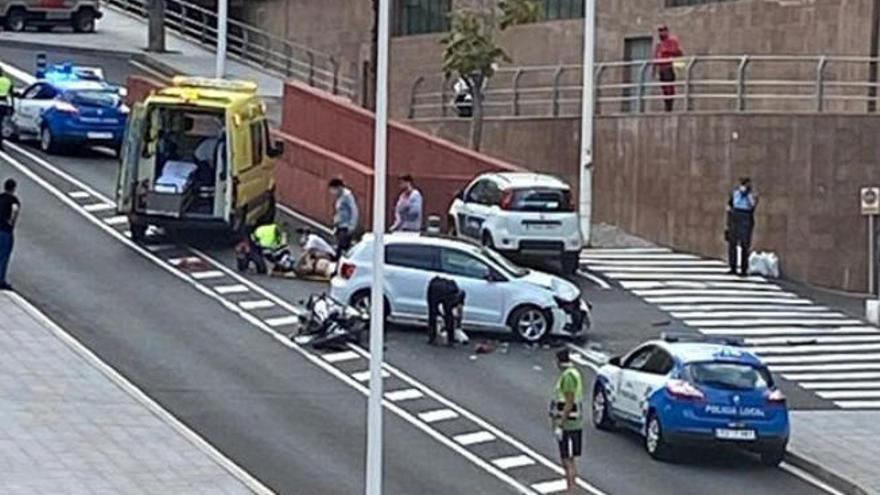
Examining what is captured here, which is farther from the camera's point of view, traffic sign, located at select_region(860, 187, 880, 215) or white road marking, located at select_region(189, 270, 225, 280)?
traffic sign, located at select_region(860, 187, 880, 215)

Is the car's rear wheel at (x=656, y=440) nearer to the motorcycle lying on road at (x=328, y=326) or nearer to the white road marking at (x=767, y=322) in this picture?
the motorcycle lying on road at (x=328, y=326)

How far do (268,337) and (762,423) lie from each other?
7875 millimetres

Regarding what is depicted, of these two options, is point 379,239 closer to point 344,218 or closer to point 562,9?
point 344,218

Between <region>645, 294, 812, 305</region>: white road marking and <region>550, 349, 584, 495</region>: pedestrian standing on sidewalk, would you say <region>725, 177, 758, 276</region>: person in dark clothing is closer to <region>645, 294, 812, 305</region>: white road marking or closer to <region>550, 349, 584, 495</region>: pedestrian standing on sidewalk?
<region>645, 294, 812, 305</region>: white road marking

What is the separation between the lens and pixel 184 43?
220 feet

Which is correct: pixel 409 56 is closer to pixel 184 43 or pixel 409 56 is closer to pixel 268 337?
pixel 184 43

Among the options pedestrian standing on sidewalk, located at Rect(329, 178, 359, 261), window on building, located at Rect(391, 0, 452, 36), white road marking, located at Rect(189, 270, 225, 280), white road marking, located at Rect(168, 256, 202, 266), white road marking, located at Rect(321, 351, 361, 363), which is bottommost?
white road marking, located at Rect(321, 351, 361, 363)

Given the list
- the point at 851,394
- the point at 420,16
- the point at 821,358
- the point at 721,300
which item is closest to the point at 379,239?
the point at 851,394

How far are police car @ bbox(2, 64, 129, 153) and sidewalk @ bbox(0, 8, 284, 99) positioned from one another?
1149cm

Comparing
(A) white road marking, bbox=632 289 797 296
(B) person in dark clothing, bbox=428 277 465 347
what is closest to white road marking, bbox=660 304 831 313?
(A) white road marking, bbox=632 289 797 296

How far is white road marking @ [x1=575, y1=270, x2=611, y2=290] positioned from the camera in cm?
3875

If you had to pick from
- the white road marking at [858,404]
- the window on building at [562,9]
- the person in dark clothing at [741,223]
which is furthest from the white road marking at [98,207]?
the window on building at [562,9]

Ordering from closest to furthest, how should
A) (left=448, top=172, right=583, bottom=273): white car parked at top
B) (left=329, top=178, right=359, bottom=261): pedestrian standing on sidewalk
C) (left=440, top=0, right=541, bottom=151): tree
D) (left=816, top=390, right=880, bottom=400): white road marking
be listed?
(left=816, top=390, right=880, bottom=400): white road marking, (left=329, top=178, right=359, bottom=261): pedestrian standing on sidewalk, (left=448, top=172, right=583, bottom=273): white car parked at top, (left=440, top=0, right=541, bottom=151): tree

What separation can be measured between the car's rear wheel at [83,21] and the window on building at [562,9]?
666 inches
